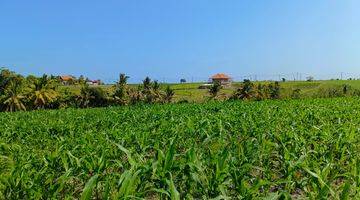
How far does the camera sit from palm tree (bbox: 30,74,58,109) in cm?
6222

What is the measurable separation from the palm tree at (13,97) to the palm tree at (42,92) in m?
1.72

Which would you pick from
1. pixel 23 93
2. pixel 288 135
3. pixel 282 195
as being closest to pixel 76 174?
pixel 282 195

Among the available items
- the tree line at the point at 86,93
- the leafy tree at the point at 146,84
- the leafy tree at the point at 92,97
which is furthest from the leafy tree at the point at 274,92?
the leafy tree at the point at 92,97

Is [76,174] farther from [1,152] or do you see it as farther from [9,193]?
[1,152]

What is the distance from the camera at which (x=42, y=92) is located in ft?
206

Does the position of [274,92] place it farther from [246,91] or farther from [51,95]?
[51,95]

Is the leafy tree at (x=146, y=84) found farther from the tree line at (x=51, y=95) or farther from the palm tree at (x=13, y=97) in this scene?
the palm tree at (x=13, y=97)

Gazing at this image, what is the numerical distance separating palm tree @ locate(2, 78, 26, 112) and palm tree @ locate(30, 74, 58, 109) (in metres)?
1.72

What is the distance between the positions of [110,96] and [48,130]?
5137 centimetres

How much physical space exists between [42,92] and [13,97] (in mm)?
4068

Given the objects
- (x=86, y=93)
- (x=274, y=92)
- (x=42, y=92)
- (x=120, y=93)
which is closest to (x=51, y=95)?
(x=42, y=92)

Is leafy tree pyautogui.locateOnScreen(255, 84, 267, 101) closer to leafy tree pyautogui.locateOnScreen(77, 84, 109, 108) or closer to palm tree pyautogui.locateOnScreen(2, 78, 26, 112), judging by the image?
leafy tree pyautogui.locateOnScreen(77, 84, 109, 108)

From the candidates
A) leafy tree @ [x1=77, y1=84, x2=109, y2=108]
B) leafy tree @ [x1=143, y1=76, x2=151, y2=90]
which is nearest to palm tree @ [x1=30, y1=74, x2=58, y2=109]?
leafy tree @ [x1=77, y1=84, x2=109, y2=108]

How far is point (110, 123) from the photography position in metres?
16.0
